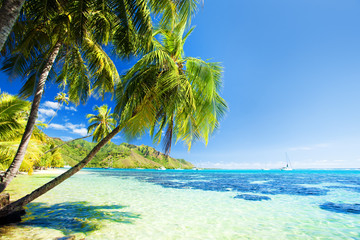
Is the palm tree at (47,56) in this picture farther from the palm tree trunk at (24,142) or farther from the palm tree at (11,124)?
the palm tree at (11,124)

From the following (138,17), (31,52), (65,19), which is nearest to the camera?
(138,17)

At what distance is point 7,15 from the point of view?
8.13ft

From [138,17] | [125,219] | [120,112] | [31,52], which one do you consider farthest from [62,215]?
[138,17]

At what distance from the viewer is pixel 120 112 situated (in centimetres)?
450

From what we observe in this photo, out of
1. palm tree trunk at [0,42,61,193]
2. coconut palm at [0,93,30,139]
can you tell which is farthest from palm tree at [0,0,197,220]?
coconut palm at [0,93,30,139]

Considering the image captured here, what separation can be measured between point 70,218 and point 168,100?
4704 millimetres

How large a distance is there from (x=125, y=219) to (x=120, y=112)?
3570mm

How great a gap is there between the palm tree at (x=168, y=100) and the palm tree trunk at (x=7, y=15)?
2215mm

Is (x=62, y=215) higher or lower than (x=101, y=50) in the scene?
lower

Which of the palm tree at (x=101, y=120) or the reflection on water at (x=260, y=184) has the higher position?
the palm tree at (x=101, y=120)

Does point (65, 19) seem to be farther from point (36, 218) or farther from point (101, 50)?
point (36, 218)

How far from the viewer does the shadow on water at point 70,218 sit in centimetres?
462

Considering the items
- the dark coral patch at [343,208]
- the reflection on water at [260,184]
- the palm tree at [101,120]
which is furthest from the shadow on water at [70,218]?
the palm tree at [101,120]

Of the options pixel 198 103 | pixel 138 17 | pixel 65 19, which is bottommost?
pixel 198 103
